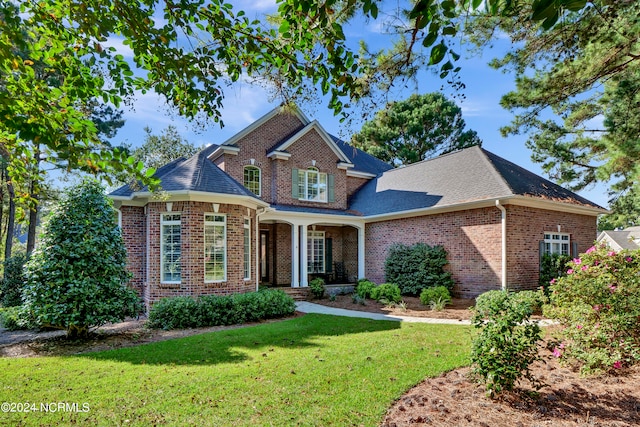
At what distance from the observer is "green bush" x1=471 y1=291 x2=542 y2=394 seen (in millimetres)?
4277

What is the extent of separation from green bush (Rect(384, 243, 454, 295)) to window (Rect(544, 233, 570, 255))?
352 cm

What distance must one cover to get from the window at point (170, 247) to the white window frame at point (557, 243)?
1232cm

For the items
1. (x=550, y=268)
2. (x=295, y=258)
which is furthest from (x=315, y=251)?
(x=550, y=268)

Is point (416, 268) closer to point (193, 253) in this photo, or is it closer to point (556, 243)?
point (556, 243)

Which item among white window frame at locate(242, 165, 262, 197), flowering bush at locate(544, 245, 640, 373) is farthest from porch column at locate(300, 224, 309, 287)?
flowering bush at locate(544, 245, 640, 373)

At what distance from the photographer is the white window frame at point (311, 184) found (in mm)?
17062

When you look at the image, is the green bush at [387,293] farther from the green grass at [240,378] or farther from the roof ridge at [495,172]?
the roof ridge at [495,172]

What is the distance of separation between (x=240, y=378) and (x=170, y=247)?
22.4 ft

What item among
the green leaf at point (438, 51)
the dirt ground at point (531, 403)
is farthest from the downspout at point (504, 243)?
the green leaf at point (438, 51)

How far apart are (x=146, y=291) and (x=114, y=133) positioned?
594 inches

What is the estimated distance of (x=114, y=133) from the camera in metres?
22.4

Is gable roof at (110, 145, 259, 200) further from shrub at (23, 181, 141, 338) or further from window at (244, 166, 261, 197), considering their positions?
window at (244, 166, 261, 197)

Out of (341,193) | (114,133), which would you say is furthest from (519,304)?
(114,133)

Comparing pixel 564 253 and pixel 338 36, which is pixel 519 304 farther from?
pixel 564 253
